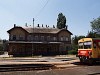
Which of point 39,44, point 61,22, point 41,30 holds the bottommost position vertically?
point 39,44

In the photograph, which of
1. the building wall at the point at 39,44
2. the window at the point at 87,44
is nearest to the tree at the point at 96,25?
the building wall at the point at 39,44

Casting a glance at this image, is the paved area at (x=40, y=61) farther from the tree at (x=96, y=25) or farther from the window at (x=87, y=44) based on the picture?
the tree at (x=96, y=25)

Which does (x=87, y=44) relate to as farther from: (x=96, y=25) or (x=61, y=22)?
(x=61, y=22)

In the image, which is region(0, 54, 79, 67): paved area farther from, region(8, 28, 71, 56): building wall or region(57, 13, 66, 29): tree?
region(57, 13, 66, 29): tree

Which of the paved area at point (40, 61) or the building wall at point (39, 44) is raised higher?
the building wall at point (39, 44)

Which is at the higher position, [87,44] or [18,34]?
[18,34]

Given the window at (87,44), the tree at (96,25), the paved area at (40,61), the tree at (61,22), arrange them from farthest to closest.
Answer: the tree at (61,22)
the tree at (96,25)
the paved area at (40,61)
the window at (87,44)

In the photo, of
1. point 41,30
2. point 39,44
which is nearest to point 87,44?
point 39,44

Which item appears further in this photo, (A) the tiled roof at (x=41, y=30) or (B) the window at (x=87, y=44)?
(A) the tiled roof at (x=41, y=30)

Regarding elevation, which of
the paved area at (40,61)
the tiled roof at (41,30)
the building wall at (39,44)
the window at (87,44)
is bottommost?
the paved area at (40,61)

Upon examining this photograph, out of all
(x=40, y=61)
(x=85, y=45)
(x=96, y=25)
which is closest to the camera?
(x=85, y=45)

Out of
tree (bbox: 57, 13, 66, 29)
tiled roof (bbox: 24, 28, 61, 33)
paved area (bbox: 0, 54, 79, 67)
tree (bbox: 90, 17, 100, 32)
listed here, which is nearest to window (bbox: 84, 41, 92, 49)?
paved area (bbox: 0, 54, 79, 67)

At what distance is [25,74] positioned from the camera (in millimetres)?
Result: 16547

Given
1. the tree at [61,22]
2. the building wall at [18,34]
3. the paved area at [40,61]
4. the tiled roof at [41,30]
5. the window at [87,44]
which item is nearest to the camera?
the window at [87,44]
